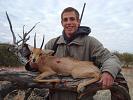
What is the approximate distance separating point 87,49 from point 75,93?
2.61 feet

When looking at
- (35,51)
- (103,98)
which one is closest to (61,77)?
(35,51)

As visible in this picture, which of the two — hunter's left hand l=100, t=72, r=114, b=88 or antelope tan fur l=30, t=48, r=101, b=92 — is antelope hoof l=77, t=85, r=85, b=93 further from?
hunter's left hand l=100, t=72, r=114, b=88

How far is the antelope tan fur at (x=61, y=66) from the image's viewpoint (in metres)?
5.87

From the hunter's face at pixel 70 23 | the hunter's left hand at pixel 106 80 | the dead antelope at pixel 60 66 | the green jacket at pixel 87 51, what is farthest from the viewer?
the hunter's face at pixel 70 23

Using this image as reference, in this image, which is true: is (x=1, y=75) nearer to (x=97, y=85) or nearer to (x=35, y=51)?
(x=35, y=51)

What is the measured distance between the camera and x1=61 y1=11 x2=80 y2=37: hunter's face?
6230mm

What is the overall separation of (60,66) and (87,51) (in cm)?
54

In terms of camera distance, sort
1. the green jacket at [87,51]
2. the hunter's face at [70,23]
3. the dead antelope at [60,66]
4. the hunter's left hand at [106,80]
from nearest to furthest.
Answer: the hunter's left hand at [106,80]
the dead antelope at [60,66]
the green jacket at [87,51]
the hunter's face at [70,23]

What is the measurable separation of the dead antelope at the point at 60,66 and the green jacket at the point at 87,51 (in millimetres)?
159

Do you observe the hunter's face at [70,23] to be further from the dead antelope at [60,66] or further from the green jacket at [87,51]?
the dead antelope at [60,66]

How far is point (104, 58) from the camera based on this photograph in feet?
19.7

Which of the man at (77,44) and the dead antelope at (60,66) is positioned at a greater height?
the man at (77,44)

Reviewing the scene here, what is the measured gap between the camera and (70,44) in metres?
6.20

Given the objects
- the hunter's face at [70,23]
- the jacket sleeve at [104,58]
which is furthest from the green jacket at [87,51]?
the hunter's face at [70,23]
